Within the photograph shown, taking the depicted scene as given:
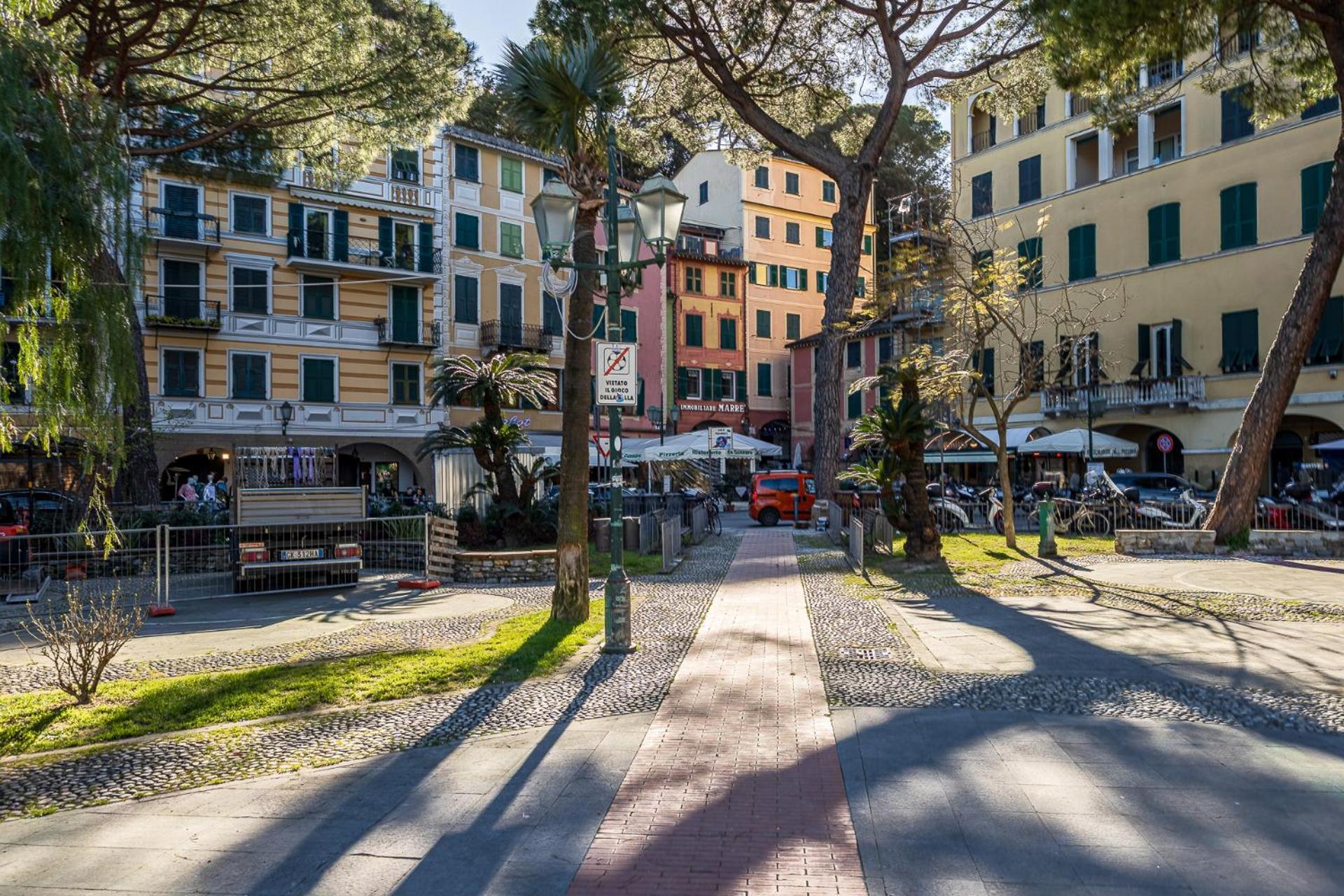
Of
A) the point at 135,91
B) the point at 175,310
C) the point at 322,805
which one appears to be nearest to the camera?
the point at 322,805

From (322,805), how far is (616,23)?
52.3ft

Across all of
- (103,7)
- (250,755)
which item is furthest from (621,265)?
(103,7)

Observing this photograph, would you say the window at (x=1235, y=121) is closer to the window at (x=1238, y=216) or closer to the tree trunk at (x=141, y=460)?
the window at (x=1238, y=216)

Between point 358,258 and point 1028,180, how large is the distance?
79.7ft

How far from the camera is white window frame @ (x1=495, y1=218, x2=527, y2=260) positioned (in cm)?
3625

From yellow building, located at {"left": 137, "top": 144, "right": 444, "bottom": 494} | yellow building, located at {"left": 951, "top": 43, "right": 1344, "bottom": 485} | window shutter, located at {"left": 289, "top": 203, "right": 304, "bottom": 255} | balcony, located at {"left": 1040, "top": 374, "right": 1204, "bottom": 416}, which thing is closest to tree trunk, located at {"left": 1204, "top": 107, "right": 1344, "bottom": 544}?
yellow building, located at {"left": 951, "top": 43, "right": 1344, "bottom": 485}

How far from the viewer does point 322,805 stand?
4840 mm

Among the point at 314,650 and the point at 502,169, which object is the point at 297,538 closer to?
the point at 314,650

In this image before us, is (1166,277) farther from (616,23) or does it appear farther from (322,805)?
(322,805)

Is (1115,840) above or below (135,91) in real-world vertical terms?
below

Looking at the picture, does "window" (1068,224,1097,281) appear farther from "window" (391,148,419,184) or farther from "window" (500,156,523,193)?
"window" (391,148,419,184)

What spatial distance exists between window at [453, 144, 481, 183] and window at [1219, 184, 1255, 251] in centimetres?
2538

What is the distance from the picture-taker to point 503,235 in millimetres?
36531

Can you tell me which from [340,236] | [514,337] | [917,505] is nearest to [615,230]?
[917,505]
